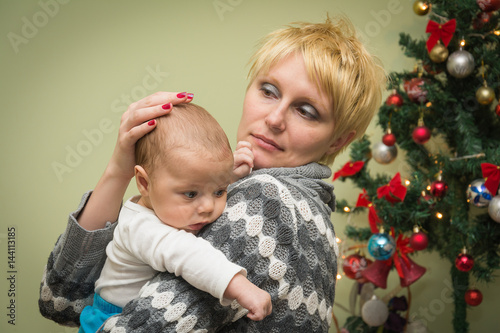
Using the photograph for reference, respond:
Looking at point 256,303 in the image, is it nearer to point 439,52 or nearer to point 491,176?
point 491,176

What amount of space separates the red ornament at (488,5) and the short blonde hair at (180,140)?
182 centimetres

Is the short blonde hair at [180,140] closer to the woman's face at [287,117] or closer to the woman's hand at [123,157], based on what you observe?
the woman's hand at [123,157]

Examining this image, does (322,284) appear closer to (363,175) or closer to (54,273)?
(54,273)

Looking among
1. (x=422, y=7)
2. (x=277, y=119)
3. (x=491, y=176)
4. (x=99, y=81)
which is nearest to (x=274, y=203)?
(x=277, y=119)

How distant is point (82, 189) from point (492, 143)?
2.28 m

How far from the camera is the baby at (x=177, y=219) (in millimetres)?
951

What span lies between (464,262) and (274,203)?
67.5 inches

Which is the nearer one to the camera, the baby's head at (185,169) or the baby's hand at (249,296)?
the baby's hand at (249,296)

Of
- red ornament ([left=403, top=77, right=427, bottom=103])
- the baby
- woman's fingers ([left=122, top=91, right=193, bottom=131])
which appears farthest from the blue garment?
red ornament ([left=403, top=77, right=427, bottom=103])

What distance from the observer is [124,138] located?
1.12 m

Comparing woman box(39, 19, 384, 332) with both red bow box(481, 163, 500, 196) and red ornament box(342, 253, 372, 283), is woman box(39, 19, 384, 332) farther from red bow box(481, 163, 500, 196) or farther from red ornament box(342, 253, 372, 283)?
red ornament box(342, 253, 372, 283)

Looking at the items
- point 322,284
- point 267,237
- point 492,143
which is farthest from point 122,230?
point 492,143

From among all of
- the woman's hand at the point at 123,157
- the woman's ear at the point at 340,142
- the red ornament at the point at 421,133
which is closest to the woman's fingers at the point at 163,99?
the woman's hand at the point at 123,157

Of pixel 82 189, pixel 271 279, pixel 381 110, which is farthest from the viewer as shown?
pixel 82 189
